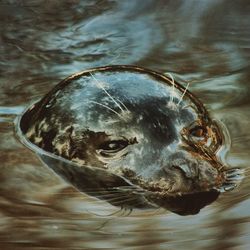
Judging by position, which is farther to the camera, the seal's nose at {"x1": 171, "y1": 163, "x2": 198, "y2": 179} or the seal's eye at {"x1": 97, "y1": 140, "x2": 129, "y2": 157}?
the seal's eye at {"x1": 97, "y1": 140, "x2": 129, "y2": 157}

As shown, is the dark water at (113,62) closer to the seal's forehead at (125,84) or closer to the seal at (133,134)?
the seal at (133,134)

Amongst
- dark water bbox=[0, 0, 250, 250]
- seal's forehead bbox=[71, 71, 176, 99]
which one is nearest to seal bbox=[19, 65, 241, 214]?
seal's forehead bbox=[71, 71, 176, 99]

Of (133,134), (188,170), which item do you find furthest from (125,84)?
(188,170)

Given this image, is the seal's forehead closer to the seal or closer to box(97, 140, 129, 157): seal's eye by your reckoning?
the seal

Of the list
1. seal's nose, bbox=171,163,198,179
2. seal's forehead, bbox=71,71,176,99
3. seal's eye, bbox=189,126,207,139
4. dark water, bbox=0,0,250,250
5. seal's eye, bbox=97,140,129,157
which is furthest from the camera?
seal's forehead, bbox=71,71,176,99

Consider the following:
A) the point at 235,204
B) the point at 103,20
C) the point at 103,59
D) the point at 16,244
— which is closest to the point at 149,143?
the point at 235,204
